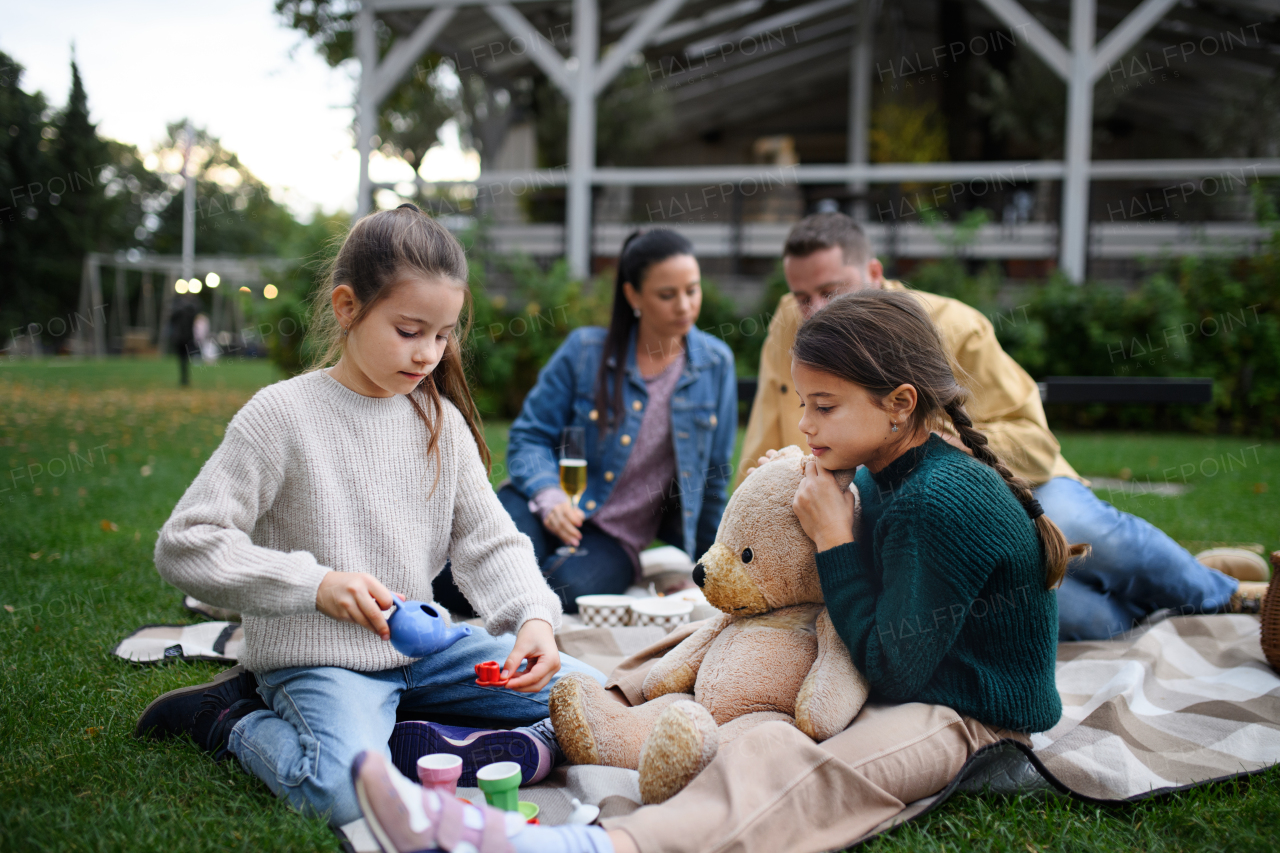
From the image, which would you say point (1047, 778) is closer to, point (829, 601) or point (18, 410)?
point (829, 601)

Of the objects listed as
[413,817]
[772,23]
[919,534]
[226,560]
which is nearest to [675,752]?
[413,817]

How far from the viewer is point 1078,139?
9.84m

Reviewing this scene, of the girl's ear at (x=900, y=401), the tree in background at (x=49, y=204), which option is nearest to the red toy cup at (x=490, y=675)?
the girl's ear at (x=900, y=401)

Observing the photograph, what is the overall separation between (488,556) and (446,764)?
67 centimetres

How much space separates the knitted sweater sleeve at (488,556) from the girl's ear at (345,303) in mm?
394

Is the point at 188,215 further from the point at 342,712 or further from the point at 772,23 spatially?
the point at 342,712

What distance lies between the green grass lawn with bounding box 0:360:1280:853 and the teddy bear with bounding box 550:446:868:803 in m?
0.39

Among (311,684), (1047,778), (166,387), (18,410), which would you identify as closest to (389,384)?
(311,684)

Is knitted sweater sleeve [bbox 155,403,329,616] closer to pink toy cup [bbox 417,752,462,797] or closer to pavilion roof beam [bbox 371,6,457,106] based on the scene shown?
pink toy cup [bbox 417,752,462,797]

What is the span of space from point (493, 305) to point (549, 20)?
512 cm

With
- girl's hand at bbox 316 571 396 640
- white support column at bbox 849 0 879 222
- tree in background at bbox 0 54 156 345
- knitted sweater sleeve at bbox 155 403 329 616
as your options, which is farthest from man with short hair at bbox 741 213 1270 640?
white support column at bbox 849 0 879 222

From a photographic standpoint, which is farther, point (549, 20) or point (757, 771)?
point (549, 20)

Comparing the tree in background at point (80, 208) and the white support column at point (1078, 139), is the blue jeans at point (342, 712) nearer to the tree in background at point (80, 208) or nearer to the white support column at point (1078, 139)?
the tree in background at point (80, 208)

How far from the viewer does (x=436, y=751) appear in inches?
87.9
